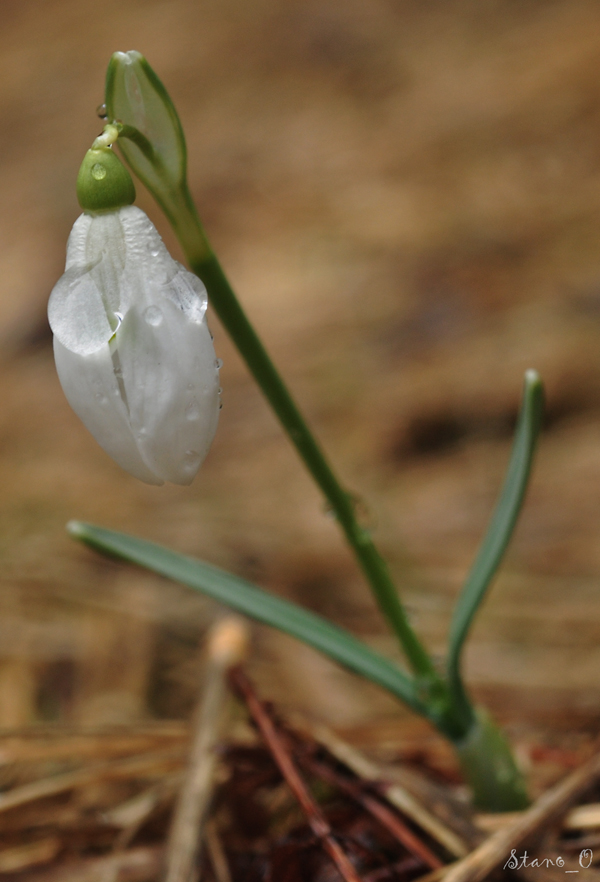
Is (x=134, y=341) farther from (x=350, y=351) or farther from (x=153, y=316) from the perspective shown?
(x=350, y=351)

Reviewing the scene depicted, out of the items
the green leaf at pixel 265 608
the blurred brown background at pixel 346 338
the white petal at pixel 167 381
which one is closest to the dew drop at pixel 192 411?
the white petal at pixel 167 381

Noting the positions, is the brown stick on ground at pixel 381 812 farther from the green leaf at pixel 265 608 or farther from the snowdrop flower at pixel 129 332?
the snowdrop flower at pixel 129 332

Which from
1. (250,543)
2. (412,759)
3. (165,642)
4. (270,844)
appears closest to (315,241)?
(250,543)

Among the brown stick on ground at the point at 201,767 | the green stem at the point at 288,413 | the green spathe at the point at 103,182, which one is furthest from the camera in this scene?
the brown stick on ground at the point at 201,767

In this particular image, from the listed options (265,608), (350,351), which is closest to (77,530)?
(265,608)

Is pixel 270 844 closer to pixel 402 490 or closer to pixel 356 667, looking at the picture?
pixel 356 667

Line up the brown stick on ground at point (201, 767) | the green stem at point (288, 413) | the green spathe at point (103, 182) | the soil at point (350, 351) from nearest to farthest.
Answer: the green spathe at point (103, 182)
the green stem at point (288, 413)
the brown stick on ground at point (201, 767)
the soil at point (350, 351)
